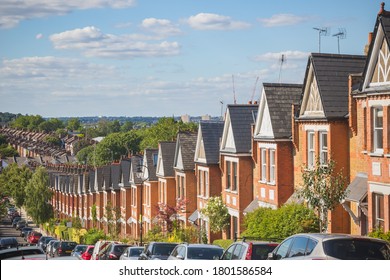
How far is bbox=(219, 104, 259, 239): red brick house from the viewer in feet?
120

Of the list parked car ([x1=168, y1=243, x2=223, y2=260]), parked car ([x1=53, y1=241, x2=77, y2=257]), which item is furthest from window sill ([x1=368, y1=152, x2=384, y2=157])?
parked car ([x1=53, y1=241, x2=77, y2=257])

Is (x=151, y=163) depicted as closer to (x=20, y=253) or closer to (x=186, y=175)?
(x=186, y=175)

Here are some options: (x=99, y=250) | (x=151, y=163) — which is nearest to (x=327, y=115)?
(x=99, y=250)

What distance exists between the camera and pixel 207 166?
1599 inches

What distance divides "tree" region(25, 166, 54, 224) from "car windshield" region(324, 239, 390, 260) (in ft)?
251

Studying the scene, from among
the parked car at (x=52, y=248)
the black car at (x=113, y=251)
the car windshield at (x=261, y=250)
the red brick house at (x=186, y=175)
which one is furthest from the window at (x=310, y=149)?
the parked car at (x=52, y=248)

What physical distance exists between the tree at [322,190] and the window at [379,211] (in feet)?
3.69

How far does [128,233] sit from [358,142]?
121ft

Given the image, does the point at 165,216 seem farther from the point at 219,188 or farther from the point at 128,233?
the point at 128,233

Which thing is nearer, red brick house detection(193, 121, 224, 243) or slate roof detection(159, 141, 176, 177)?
red brick house detection(193, 121, 224, 243)

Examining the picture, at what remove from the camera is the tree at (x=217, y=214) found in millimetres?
37969

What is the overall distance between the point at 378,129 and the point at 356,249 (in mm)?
10694

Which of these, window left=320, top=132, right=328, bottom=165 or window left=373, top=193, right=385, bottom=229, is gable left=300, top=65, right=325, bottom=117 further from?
window left=373, top=193, right=385, bottom=229
